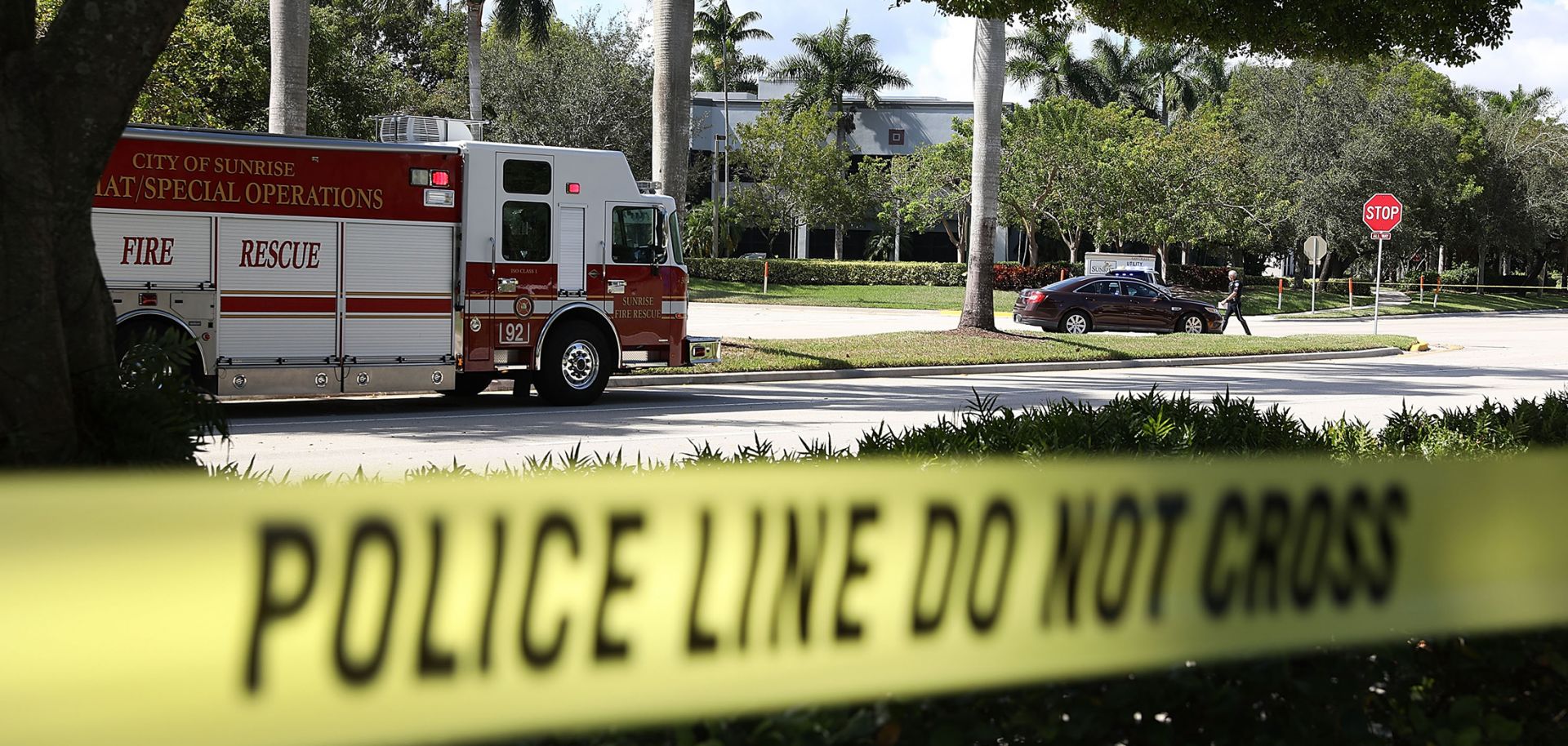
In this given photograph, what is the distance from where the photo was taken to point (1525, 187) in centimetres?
6016

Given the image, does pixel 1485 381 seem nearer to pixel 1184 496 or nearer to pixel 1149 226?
pixel 1184 496

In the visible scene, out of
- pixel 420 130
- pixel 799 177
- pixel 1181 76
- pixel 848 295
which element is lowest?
pixel 848 295

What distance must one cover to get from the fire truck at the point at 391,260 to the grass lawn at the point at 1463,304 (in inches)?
1153

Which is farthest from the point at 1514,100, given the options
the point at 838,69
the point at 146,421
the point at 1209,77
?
the point at 146,421

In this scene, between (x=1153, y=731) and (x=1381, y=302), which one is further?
(x=1381, y=302)

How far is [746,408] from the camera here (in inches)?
605

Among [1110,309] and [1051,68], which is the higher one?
→ [1051,68]

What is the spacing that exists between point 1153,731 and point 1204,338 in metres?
24.4

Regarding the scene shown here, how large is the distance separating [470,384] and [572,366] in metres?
1.38

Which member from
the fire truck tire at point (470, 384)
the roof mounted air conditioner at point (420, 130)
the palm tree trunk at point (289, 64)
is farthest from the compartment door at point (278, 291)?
the palm tree trunk at point (289, 64)

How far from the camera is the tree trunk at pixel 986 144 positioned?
894 inches

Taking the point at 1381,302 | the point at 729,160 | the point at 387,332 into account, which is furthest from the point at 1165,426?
the point at 729,160

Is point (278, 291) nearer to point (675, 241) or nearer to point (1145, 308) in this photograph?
point (675, 241)

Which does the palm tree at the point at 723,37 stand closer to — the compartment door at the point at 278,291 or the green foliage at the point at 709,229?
the green foliage at the point at 709,229
